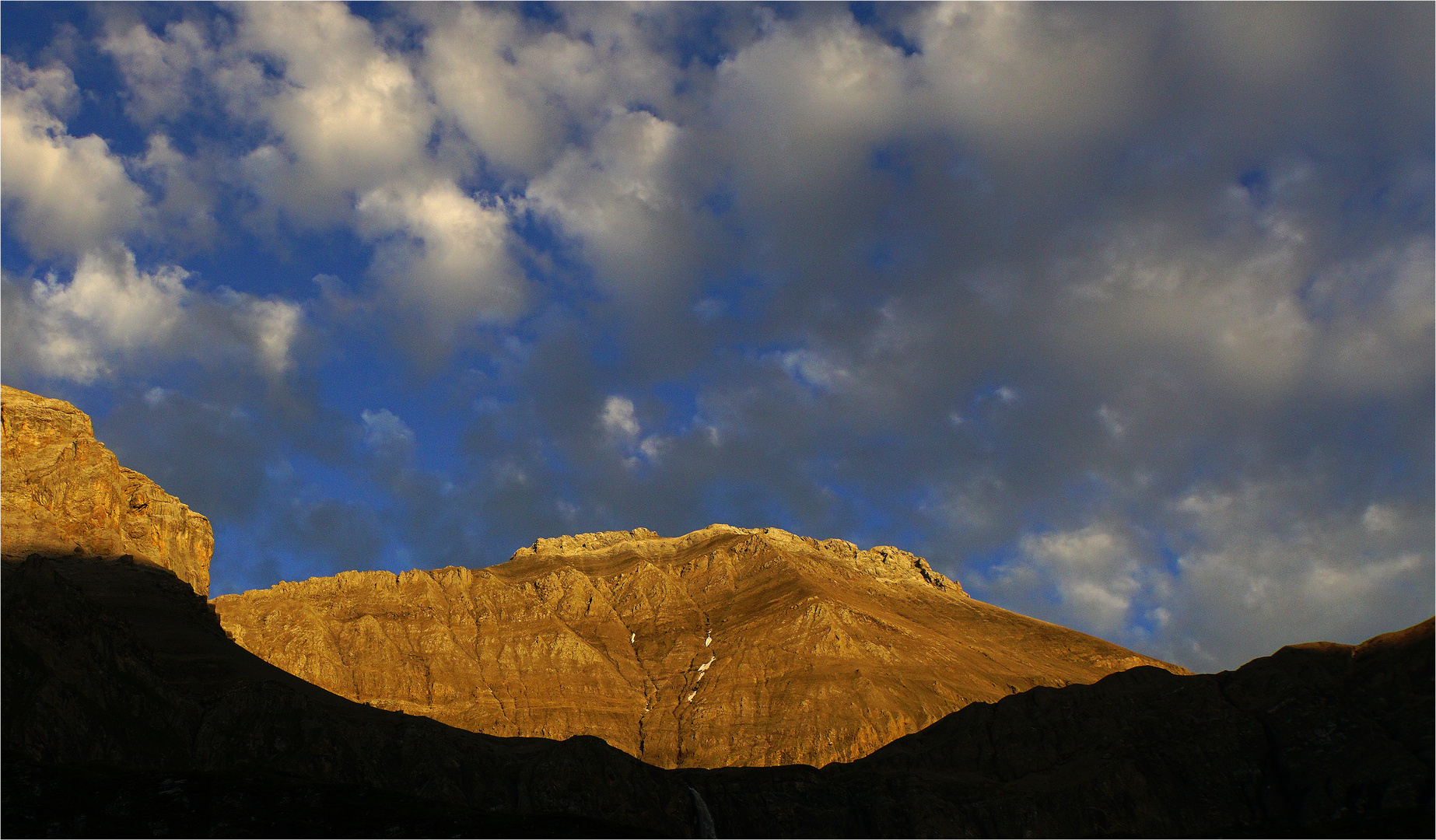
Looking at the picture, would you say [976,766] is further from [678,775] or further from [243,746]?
[243,746]

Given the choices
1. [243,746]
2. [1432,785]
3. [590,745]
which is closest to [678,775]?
[590,745]

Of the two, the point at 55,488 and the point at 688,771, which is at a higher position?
the point at 55,488

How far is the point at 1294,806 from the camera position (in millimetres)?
133250

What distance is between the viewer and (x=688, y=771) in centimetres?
16812

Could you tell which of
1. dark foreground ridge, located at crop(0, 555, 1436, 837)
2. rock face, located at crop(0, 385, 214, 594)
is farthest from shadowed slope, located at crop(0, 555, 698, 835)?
rock face, located at crop(0, 385, 214, 594)

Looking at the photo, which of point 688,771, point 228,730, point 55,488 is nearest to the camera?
point 228,730

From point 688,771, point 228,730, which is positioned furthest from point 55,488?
point 688,771

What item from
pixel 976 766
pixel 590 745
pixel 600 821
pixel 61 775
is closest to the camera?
pixel 61 775

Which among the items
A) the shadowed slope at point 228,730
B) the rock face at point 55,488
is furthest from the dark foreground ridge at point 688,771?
the rock face at point 55,488

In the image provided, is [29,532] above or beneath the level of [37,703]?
above

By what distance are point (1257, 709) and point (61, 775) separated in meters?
143

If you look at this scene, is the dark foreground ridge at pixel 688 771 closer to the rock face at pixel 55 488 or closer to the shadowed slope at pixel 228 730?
the shadowed slope at pixel 228 730

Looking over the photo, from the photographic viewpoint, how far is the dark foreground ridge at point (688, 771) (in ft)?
393

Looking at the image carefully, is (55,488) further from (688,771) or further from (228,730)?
(688,771)
